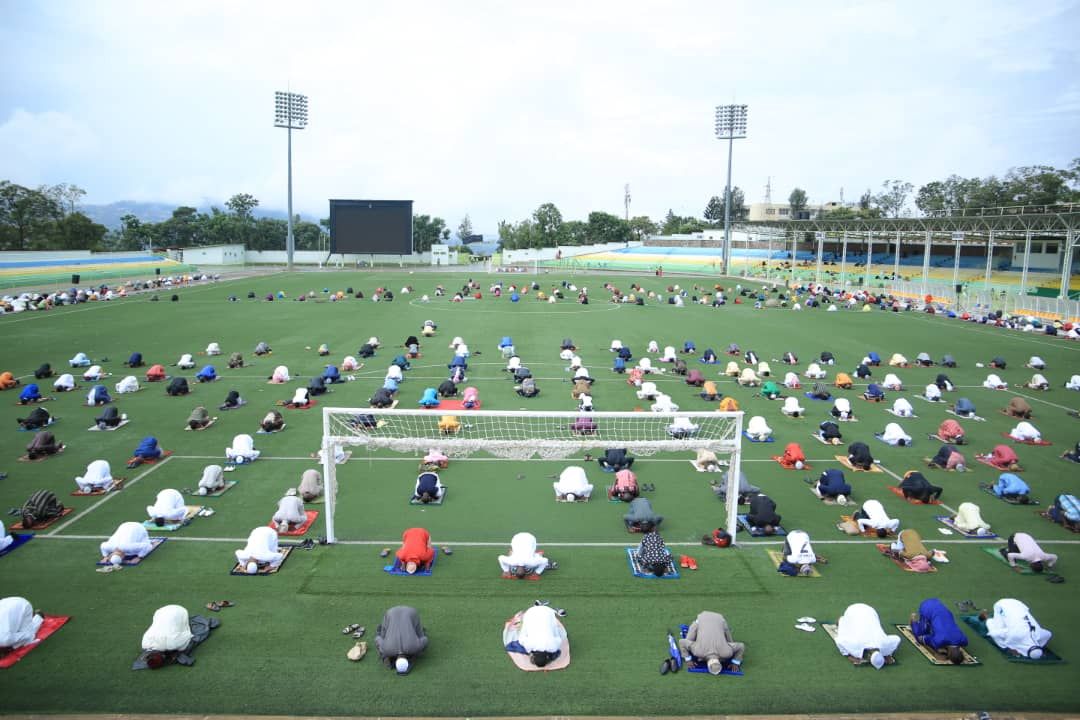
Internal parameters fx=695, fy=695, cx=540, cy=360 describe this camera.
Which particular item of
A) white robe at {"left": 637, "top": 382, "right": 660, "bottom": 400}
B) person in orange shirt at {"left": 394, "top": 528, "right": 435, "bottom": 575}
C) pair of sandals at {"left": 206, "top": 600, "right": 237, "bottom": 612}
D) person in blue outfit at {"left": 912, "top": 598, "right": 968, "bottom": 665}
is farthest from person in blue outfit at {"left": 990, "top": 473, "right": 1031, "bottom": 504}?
pair of sandals at {"left": 206, "top": 600, "right": 237, "bottom": 612}

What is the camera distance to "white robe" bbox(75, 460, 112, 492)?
630 inches

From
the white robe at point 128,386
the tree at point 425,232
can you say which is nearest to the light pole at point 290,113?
the tree at point 425,232

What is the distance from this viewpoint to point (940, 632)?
33.3ft

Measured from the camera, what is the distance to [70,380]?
85.1 feet

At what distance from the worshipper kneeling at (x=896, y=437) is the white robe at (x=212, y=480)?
1835 centimetres

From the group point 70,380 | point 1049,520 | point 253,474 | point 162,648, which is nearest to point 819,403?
point 1049,520

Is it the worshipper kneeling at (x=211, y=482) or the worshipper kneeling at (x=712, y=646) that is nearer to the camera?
the worshipper kneeling at (x=712, y=646)

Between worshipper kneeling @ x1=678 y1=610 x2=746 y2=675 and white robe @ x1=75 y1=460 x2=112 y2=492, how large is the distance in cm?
1366

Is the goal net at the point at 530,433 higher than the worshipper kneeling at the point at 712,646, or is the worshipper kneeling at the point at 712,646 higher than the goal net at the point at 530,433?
the goal net at the point at 530,433

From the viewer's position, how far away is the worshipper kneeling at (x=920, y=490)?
1614cm

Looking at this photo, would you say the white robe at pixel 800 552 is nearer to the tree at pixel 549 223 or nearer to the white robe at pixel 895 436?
the white robe at pixel 895 436

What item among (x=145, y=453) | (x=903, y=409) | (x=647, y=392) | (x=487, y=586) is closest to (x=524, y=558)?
(x=487, y=586)

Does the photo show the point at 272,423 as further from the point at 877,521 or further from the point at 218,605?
the point at 877,521

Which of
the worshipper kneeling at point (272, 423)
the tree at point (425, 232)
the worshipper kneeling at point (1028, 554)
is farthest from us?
the tree at point (425, 232)
